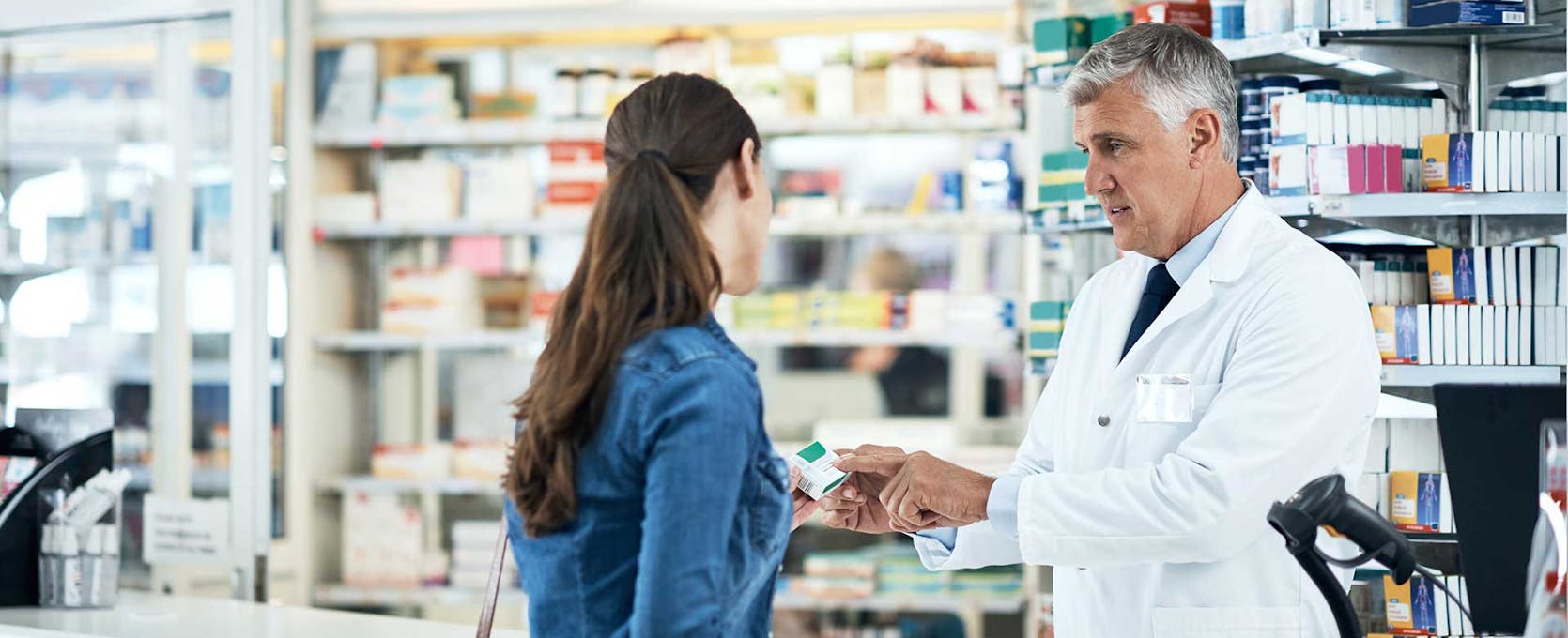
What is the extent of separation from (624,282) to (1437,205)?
1883mm

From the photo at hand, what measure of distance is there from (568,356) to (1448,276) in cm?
201

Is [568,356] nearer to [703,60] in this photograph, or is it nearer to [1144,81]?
[1144,81]

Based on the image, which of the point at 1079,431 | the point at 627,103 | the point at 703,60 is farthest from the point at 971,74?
the point at 627,103

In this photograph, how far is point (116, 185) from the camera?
5.05m

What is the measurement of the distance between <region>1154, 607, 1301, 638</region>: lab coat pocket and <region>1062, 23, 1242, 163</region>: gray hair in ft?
2.08

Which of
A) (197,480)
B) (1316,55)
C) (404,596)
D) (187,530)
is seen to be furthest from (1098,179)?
(404,596)

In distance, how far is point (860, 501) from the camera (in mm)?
2445

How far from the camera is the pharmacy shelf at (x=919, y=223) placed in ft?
16.9

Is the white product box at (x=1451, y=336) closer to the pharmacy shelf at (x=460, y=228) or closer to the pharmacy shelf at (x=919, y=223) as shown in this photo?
the pharmacy shelf at (x=919, y=223)

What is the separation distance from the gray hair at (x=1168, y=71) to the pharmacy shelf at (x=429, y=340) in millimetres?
3479

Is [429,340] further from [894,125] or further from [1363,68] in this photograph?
[1363,68]

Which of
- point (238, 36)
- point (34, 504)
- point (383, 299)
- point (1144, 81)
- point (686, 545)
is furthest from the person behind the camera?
point (383, 299)

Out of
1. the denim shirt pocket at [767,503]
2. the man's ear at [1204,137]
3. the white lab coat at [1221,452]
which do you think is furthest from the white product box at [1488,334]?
the denim shirt pocket at [767,503]

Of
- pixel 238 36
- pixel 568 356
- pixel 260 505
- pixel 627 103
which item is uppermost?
pixel 238 36
